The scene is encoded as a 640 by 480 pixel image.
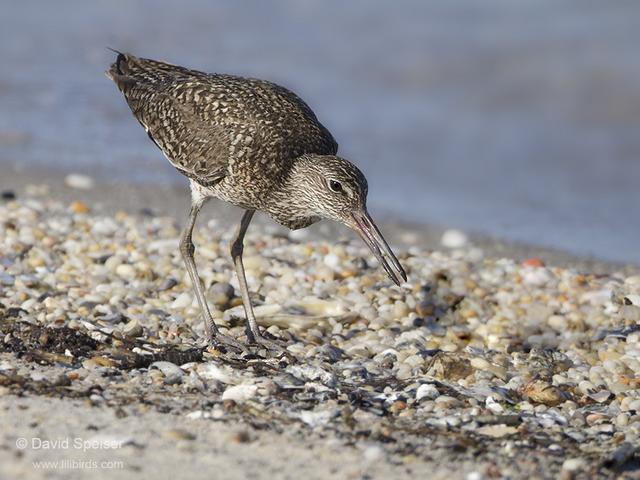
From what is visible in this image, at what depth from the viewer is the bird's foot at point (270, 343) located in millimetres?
7255

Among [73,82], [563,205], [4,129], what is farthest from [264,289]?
[73,82]

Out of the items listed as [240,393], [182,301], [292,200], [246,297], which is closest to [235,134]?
[292,200]

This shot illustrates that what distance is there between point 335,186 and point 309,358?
3.62 feet

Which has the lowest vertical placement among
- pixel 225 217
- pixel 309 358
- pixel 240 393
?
pixel 240 393

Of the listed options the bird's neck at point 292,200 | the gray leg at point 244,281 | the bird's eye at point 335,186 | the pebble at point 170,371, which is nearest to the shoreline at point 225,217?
the gray leg at point 244,281

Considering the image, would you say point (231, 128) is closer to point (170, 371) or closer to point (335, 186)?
point (335, 186)

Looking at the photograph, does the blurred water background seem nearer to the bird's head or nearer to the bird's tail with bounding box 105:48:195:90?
the bird's tail with bounding box 105:48:195:90

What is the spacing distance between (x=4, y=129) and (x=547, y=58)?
8200 mm

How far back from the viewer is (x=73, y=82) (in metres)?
16.6

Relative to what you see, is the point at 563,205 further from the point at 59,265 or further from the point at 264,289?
the point at 59,265

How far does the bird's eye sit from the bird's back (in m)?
0.46

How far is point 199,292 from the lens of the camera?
7.81 metres

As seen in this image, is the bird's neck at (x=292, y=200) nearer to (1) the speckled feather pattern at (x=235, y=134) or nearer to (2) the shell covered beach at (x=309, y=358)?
(1) the speckled feather pattern at (x=235, y=134)

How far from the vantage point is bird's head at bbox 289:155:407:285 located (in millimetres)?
7340
